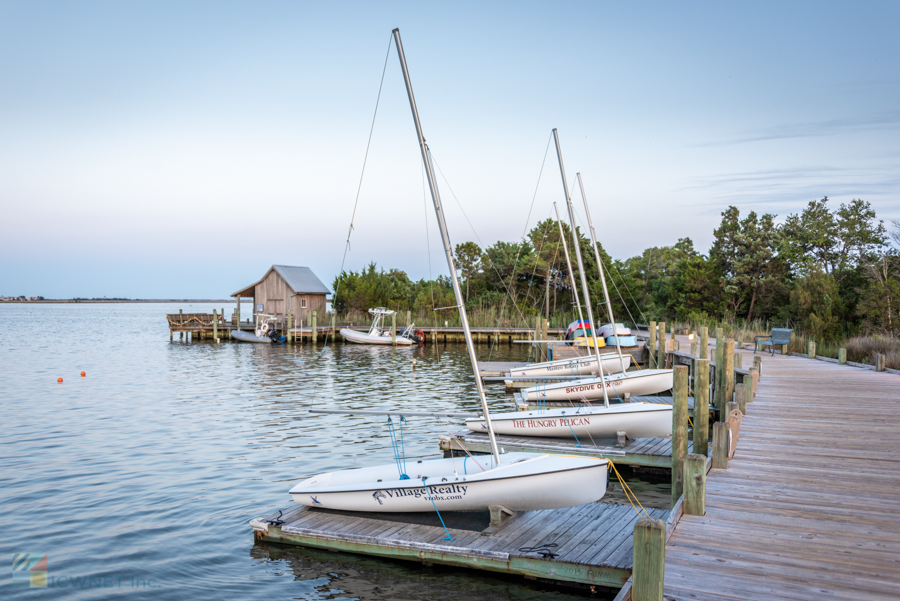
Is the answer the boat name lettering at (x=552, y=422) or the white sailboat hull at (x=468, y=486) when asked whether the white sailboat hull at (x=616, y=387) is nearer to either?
the boat name lettering at (x=552, y=422)

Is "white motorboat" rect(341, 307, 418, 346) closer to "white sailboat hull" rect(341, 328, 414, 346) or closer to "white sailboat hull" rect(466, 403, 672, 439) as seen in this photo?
"white sailboat hull" rect(341, 328, 414, 346)

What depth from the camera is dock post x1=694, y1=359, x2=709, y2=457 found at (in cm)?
971

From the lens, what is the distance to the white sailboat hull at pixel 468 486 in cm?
799

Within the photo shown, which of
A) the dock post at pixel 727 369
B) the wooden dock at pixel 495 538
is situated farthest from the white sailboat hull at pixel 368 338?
the wooden dock at pixel 495 538

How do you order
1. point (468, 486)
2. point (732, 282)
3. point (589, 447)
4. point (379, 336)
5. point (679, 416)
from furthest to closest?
point (379, 336), point (732, 282), point (589, 447), point (679, 416), point (468, 486)

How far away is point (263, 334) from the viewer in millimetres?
48250

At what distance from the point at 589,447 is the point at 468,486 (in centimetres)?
499

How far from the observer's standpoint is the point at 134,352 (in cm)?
4125

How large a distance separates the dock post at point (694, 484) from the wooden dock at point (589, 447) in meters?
5.57

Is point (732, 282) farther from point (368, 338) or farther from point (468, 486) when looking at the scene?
point (468, 486)

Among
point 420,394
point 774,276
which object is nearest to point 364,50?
point 420,394

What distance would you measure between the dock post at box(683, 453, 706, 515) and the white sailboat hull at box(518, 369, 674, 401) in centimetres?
1037

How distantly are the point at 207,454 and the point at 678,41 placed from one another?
22.4 metres

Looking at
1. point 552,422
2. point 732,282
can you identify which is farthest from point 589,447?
point 732,282
